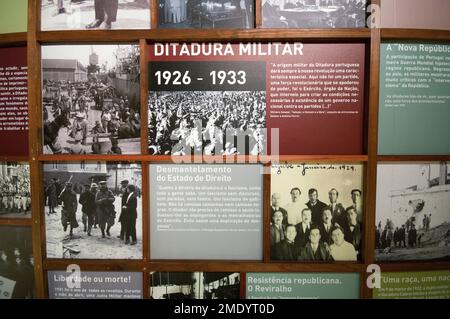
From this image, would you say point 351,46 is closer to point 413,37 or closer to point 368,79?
point 368,79

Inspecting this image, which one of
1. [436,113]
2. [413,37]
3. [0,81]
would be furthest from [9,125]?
[436,113]

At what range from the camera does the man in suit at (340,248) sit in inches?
82.9

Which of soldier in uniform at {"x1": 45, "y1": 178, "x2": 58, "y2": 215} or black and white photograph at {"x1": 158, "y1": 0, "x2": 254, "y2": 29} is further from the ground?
black and white photograph at {"x1": 158, "y1": 0, "x2": 254, "y2": 29}

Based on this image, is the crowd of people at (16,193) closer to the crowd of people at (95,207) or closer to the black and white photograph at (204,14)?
the crowd of people at (95,207)

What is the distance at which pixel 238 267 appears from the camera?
209cm

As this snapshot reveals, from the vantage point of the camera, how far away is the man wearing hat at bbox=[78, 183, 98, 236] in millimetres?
2123

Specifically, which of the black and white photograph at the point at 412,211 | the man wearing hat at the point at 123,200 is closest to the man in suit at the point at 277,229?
the black and white photograph at the point at 412,211

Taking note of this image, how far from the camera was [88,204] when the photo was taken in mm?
2137

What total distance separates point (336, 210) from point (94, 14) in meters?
2.31

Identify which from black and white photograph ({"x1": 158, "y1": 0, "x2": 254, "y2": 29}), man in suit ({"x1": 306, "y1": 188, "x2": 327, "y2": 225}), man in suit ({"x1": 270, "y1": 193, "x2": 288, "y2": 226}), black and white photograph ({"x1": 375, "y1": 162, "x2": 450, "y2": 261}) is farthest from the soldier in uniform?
black and white photograph ({"x1": 375, "y1": 162, "x2": 450, "y2": 261})

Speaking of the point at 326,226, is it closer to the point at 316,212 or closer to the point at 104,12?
the point at 316,212

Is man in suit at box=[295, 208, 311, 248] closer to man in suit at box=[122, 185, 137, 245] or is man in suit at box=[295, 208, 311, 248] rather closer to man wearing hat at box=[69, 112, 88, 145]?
man in suit at box=[122, 185, 137, 245]

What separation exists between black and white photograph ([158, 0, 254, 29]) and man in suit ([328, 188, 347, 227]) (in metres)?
1.39

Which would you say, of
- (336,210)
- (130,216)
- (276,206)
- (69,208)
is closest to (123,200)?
(130,216)
